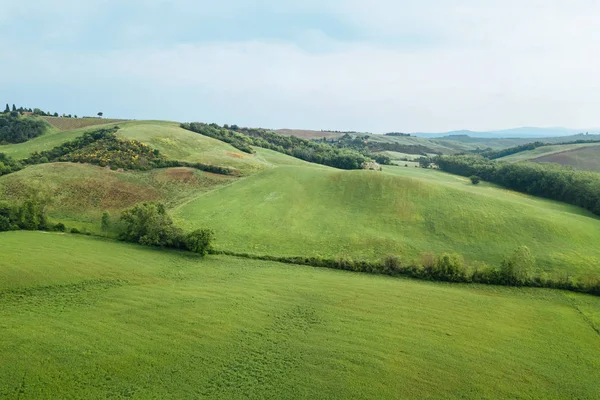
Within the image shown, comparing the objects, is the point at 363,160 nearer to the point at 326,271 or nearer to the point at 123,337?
the point at 326,271

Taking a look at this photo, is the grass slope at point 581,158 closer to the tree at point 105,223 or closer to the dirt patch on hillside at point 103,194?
the dirt patch on hillside at point 103,194

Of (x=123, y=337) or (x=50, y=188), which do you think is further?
(x=50, y=188)

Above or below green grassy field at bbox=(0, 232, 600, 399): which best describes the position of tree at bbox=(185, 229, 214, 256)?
above

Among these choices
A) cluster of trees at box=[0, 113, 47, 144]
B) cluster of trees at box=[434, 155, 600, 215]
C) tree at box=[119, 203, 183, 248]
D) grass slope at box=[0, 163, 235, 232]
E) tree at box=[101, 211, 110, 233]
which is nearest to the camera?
tree at box=[119, 203, 183, 248]

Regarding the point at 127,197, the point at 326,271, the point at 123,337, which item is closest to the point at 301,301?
the point at 326,271

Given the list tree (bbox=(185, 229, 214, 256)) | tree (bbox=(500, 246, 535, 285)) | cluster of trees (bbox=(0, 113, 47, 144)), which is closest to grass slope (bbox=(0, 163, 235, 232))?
tree (bbox=(185, 229, 214, 256))

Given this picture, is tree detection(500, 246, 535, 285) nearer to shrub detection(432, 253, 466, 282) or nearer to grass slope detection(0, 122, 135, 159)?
shrub detection(432, 253, 466, 282)

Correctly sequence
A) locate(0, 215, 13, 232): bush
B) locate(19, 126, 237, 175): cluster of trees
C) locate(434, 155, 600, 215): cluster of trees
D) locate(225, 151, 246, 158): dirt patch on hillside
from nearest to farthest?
locate(0, 215, 13, 232): bush, locate(434, 155, 600, 215): cluster of trees, locate(19, 126, 237, 175): cluster of trees, locate(225, 151, 246, 158): dirt patch on hillside
